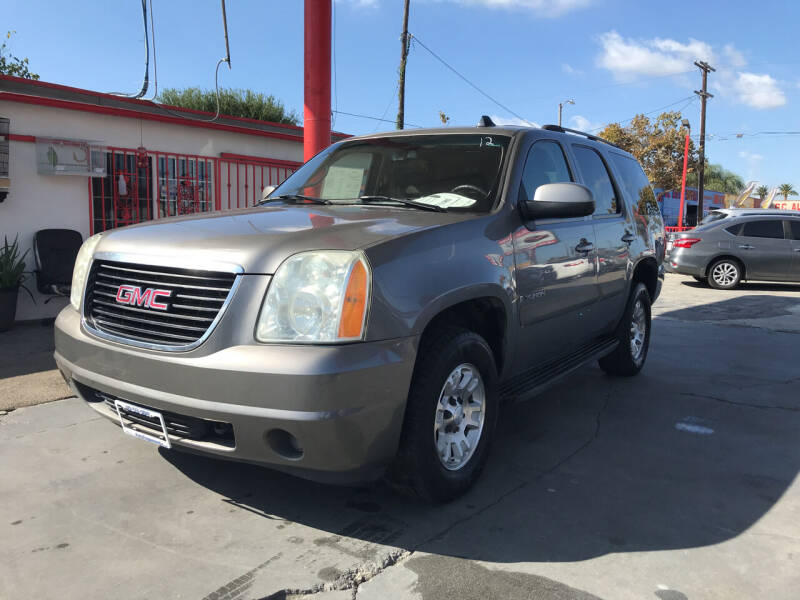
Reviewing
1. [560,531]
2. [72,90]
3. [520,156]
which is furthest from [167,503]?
[72,90]

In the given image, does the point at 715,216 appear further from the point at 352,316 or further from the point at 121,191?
the point at 352,316

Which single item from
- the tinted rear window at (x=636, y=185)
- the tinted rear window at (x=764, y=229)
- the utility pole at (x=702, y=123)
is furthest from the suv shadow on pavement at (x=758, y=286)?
the utility pole at (x=702, y=123)

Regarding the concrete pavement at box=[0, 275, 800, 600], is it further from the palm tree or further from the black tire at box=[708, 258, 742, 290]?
the palm tree

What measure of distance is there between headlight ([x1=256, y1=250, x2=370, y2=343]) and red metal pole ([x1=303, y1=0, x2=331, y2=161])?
5.27 meters

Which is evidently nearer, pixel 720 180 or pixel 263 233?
pixel 263 233

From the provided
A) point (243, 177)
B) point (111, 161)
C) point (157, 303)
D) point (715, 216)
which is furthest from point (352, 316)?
point (715, 216)

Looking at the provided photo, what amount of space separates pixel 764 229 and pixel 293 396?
44.6ft

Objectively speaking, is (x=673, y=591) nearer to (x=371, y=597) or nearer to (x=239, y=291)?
(x=371, y=597)

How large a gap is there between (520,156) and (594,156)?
55.9 inches

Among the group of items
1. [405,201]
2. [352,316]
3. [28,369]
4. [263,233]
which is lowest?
[28,369]

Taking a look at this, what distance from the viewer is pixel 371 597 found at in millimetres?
2428

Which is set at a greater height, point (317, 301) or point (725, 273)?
point (317, 301)

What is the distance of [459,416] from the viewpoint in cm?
313

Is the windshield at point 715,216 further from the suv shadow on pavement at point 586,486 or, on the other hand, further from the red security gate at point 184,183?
the red security gate at point 184,183
